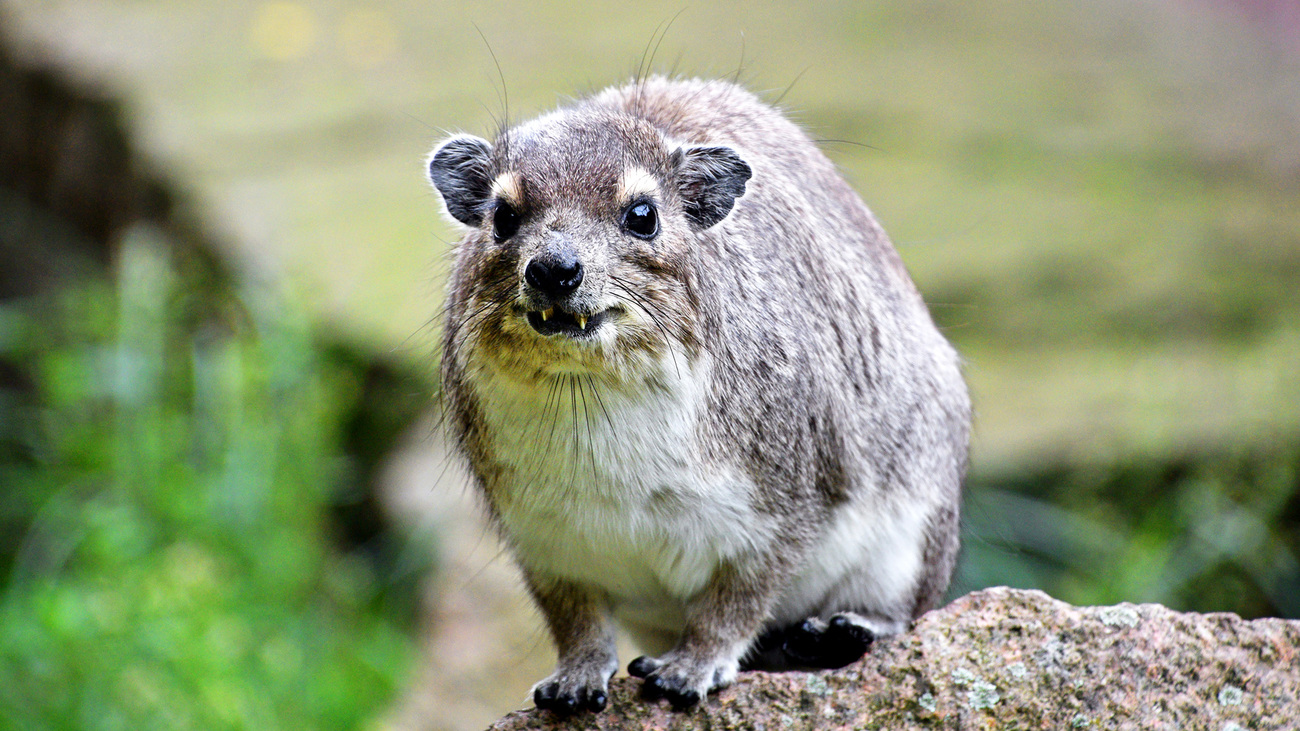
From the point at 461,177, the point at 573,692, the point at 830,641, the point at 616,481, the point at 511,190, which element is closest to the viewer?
the point at 511,190

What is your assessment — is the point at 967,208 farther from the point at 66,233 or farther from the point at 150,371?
the point at 66,233

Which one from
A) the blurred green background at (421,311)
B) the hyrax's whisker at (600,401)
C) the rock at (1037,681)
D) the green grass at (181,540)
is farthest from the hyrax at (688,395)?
the green grass at (181,540)

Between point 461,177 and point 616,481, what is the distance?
4.56ft

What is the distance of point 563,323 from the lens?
4.24 metres

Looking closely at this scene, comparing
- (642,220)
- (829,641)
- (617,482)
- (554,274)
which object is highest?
(642,220)

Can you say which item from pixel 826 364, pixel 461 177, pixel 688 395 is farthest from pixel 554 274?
pixel 826 364

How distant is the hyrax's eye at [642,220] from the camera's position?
178 inches

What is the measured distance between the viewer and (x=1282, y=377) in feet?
28.7

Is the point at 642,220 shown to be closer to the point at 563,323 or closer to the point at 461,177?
the point at 563,323

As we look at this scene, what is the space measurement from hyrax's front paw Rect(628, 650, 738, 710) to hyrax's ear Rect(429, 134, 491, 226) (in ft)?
6.05

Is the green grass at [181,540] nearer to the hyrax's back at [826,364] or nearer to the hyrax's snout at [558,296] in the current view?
the hyrax's back at [826,364]

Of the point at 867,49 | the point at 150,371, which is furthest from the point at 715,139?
the point at 867,49

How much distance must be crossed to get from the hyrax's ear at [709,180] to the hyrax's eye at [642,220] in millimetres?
245

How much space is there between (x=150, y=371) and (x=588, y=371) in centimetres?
644
